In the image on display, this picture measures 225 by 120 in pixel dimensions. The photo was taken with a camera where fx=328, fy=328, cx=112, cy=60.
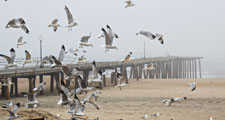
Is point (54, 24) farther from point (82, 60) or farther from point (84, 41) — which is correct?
point (82, 60)

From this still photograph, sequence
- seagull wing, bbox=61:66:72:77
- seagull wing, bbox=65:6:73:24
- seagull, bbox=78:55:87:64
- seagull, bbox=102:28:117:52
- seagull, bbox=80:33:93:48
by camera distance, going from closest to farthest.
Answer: seagull wing, bbox=61:66:72:77 < seagull, bbox=102:28:117:52 < seagull wing, bbox=65:6:73:24 < seagull, bbox=80:33:93:48 < seagull, bbox=78:55:87:64

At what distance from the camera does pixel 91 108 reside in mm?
15477

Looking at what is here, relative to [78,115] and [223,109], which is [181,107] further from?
[78,115]

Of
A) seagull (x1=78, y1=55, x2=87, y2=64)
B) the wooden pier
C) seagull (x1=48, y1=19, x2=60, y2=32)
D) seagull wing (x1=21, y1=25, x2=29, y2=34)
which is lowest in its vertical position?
the wooden pier

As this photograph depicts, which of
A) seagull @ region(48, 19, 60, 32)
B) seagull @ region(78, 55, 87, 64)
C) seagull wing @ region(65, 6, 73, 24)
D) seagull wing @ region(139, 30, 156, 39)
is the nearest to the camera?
seagull wing @ region(65, 6, 73, 24)

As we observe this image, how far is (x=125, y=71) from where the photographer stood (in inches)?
1373

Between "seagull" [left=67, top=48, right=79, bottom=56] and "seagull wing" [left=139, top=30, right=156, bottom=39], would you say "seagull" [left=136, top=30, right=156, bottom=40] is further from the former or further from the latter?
"seagull" [left=67, top=48, right=79, bottom=56]

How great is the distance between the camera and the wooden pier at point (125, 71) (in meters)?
22.0

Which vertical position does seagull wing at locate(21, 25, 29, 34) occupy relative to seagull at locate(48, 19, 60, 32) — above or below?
below

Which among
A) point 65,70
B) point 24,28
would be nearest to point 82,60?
point 24,28

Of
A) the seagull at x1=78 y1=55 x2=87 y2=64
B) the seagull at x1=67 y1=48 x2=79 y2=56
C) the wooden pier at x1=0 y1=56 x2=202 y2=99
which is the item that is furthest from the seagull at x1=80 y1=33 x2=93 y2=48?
the wooden pier at x1=0 y1=56 x2=202 y2=99

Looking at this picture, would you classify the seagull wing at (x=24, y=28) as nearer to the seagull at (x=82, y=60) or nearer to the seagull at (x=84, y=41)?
the seagull at (x=84, y=41)

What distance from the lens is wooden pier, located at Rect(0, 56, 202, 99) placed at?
22031 mm

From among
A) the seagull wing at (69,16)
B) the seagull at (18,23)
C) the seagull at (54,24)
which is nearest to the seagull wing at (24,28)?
the seagull at (18,23)
